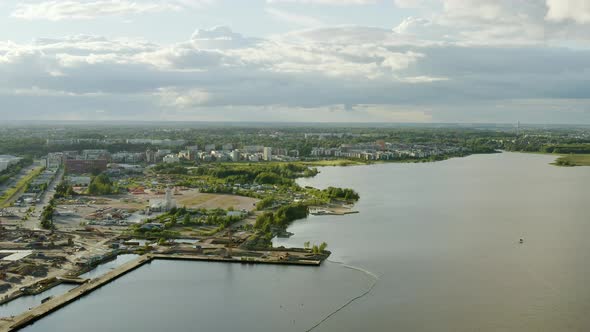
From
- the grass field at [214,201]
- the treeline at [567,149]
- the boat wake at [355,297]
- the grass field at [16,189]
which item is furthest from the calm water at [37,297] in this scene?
the treeline at [567,149]

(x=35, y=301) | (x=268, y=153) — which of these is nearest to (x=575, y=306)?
(x=35, y=301)

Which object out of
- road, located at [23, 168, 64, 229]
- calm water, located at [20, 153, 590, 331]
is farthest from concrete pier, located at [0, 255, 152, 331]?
road, located at [23, 168, 64, 229]

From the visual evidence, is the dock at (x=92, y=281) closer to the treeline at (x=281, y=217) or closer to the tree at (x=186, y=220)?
the treeline at (x=281, y=217)

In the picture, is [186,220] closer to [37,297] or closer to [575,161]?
[37,297]

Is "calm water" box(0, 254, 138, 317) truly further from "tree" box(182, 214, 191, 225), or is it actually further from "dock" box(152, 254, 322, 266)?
"tree" box(182, 214, 191, 225)

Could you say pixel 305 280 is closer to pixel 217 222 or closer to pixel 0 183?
pixel 217 222

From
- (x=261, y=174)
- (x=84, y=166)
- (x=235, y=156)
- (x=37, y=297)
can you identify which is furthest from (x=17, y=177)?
(x=37, y=297)
